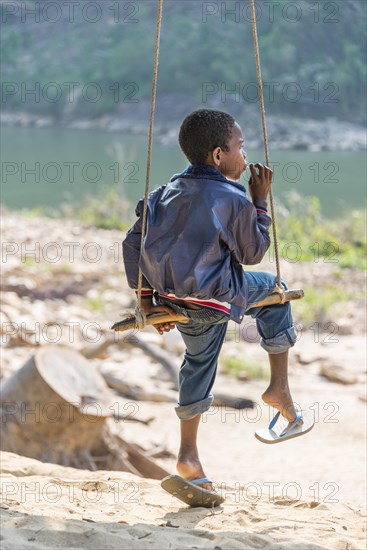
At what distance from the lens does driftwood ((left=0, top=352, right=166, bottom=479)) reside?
4.54m

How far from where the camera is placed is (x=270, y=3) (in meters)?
24.0

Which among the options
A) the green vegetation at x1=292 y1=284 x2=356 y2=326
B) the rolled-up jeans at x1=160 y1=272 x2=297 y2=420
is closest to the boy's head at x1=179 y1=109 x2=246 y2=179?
the rolled-up jeans at x1=160 y1=272 x2=297 y2=420

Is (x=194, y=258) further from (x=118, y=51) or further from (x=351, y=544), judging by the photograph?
(x=118, y=51)

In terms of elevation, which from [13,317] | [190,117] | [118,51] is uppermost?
[118,51]

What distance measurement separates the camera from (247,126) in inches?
1025

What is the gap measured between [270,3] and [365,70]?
28.0 ft

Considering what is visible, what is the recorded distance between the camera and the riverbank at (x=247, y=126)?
23.8 m

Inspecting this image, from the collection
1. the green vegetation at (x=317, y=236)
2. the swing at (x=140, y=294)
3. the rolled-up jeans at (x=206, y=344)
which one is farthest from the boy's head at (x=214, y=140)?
the green vegetation at (x=317, y=236)

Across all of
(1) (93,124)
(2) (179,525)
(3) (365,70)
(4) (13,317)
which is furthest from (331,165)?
A: (2) (179,525)

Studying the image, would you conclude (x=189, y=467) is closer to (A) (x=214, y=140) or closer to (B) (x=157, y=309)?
(B) (x=157, y=309)

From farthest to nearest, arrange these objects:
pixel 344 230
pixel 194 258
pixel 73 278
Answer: pixel 344 230 < pixel 73 278 < pixel 194 258

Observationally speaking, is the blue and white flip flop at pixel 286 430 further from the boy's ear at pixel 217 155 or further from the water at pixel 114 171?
the water at pixel 114 171

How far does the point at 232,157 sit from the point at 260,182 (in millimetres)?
121

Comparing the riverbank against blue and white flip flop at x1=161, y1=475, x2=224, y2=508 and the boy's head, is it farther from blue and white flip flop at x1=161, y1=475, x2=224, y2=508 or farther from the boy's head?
the boy's head
